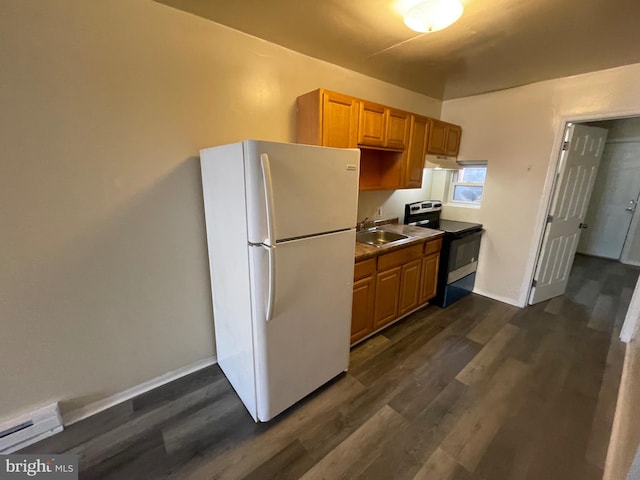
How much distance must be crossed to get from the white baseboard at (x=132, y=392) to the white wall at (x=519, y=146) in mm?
3376

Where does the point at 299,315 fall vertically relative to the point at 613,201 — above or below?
below

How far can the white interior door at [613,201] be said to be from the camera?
4.41 m

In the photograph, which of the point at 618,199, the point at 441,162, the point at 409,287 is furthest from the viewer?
the point at 618,199

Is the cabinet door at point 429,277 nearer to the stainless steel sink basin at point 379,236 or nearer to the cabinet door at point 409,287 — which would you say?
the cabinet door at point 409,287

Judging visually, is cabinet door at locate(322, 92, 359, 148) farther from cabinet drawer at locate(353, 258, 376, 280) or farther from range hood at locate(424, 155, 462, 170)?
range hood at locate(424, 155, 462, 170)

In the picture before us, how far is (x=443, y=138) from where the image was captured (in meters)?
3.13

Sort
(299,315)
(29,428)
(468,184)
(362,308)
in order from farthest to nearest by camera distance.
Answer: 1. (468,184)
2. (362,308)
3. (299,315)
4. (29,428)

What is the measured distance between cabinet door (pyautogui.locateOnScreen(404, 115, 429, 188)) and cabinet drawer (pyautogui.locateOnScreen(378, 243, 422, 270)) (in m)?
0.71

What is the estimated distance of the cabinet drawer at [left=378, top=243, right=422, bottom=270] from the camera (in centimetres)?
234

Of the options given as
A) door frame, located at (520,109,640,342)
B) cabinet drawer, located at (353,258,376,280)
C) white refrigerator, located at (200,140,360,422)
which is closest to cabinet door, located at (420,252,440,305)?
cabinet drawer, located at (353,258,376,280)

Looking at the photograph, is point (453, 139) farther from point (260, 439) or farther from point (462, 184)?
point (260, 439)

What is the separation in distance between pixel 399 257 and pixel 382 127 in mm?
1203

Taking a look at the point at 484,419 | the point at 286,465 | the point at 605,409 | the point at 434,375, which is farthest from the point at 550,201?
the point at 286,465

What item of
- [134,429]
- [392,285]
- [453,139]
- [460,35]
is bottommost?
[134,429]
